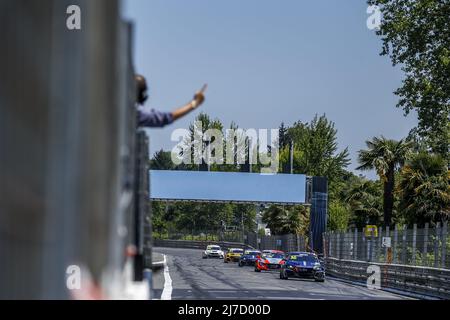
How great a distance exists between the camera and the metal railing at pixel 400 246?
29484 millimetres

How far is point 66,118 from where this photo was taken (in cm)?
279

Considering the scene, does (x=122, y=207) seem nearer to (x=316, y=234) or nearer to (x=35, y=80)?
(x=35, y=80)

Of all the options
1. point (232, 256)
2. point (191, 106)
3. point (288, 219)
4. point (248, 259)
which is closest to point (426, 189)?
point (248, 259)

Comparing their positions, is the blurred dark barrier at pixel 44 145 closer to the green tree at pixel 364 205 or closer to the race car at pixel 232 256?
the green tree at pixel 364 205

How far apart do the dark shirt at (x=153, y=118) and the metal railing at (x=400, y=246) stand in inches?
943

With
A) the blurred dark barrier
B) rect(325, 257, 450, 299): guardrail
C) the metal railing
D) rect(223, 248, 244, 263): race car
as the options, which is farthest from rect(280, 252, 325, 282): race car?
the blurred dark barrier

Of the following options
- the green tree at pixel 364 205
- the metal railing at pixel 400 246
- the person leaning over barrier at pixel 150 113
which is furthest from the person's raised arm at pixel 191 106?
the green tree at pixel 364 205

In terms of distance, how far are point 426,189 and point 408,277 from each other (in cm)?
1885

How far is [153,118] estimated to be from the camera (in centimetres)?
544

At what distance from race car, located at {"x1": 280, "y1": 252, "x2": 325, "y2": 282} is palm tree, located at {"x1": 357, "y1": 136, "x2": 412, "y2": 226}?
2051cm

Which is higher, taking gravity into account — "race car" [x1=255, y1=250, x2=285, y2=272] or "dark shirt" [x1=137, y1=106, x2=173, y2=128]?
"dark shirt" [x1=137, y1=106, x2=173, y2=128]

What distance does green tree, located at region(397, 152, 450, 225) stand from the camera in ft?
167

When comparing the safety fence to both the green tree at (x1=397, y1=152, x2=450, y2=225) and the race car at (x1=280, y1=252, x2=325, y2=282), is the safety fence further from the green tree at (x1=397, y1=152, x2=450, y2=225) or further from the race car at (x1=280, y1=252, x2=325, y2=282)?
the green tree at (x1=397, y1=152, x2=450, y2=225)
